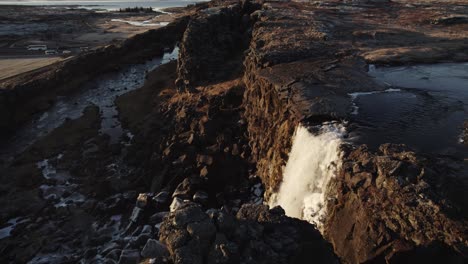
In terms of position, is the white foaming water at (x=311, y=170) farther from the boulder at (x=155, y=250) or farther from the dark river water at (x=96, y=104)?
the dark river water at (x=96, y=104)

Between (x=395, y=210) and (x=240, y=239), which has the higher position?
(x=395, y=210)

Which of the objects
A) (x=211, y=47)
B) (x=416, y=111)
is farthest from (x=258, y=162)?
(x=211, y=47)

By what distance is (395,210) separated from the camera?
10.2 m

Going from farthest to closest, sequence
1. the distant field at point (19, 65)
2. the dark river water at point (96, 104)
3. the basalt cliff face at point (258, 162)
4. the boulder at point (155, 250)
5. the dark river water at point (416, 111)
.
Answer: the distant field at point (19, 65)
the dark river water at point (96, 104)
the dark river water at point (416, 111)
the boulder at point (155, 250)
the basalt cliff face at point (258, 162)

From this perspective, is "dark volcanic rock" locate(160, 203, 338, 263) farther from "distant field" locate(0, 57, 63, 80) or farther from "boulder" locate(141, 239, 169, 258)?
"distant field" locate(0, 57, 63, 80)

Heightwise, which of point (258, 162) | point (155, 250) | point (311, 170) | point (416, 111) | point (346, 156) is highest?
point (416, 111)

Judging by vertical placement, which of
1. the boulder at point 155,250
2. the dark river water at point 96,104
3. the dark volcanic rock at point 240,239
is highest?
the dark volcanic rock at point 240,239

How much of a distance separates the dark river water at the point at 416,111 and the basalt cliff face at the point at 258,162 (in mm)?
890

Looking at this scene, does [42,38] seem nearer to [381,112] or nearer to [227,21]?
[227,21]

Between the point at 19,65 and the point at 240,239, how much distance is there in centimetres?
4538

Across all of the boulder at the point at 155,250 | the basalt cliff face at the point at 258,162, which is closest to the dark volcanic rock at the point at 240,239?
the basalt cliff face at the point at 258,162

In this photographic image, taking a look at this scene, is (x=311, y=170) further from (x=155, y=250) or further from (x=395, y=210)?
(x=155, y=250)

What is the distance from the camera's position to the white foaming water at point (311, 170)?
13.3 m

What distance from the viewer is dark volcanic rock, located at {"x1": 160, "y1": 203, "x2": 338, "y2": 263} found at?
938 cm
